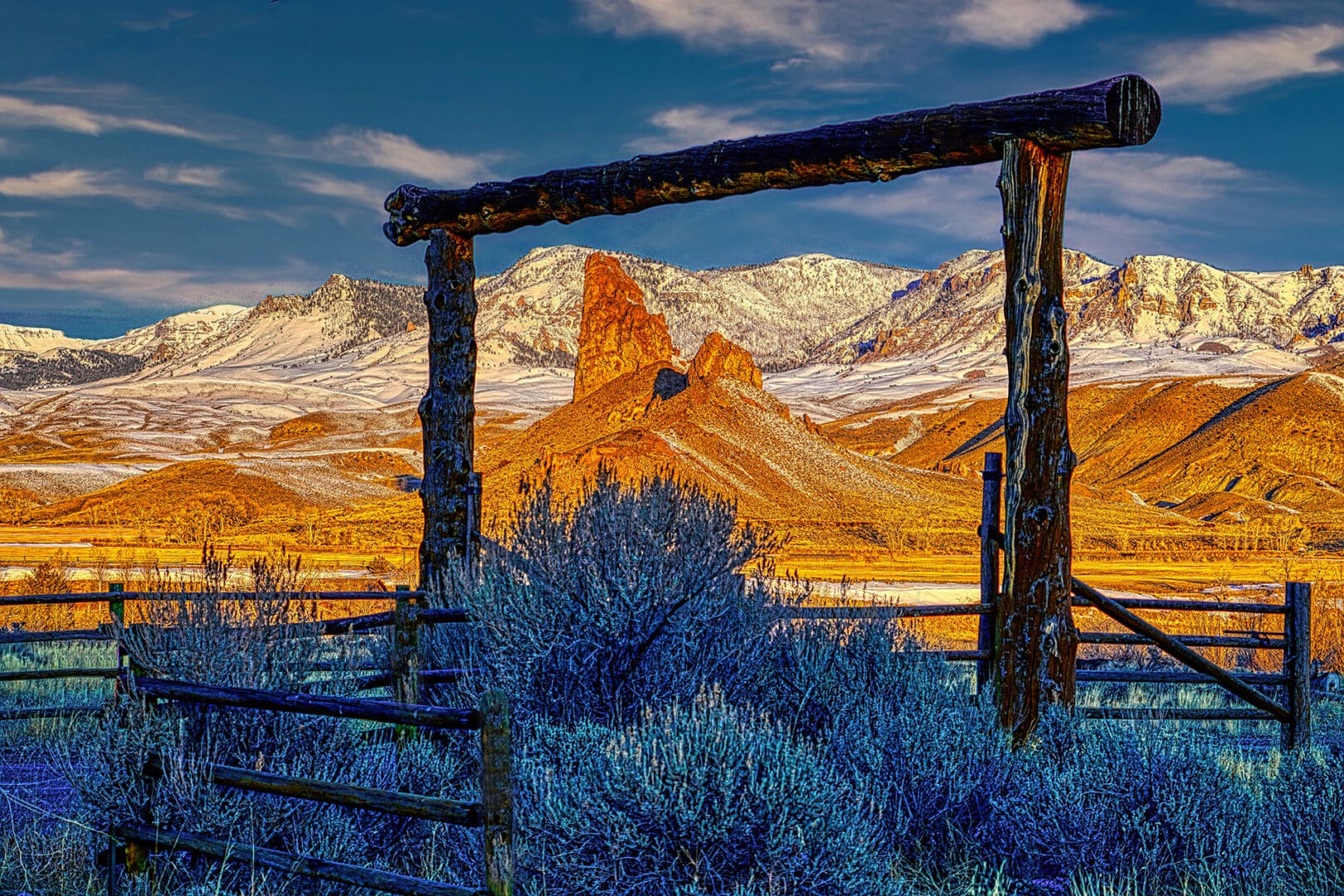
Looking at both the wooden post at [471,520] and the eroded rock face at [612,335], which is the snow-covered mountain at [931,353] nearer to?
the eroded rock face at [612,335]

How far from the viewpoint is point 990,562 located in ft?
22.2

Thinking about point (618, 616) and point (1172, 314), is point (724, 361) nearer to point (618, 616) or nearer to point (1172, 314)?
point (618, 616)

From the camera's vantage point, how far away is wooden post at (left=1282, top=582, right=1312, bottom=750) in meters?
7.84

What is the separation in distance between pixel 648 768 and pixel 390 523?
116 ft

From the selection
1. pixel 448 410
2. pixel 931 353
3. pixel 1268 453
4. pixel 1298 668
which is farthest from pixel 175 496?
pixel 931 353

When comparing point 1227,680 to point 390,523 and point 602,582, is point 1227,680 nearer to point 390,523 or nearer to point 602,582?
point 602,582

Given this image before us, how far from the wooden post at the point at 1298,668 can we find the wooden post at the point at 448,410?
5494mm

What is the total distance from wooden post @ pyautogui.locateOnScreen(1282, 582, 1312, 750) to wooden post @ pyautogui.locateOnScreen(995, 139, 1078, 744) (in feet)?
8.91

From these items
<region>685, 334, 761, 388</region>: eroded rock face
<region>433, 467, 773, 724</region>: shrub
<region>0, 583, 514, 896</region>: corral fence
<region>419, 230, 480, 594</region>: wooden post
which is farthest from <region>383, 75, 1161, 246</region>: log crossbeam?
<region>685, 334, 761, 388</region>: eroded rock face

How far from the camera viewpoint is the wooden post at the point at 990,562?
6.53 meters

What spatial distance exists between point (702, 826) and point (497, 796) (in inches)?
32.8

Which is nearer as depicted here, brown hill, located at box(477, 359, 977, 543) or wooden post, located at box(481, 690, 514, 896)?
wooden post, located at box(481, 690, 514, 896)

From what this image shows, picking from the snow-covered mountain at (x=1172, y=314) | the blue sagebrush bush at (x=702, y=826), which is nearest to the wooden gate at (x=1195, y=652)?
the blue sagebrush bush at (x=702, y=826)

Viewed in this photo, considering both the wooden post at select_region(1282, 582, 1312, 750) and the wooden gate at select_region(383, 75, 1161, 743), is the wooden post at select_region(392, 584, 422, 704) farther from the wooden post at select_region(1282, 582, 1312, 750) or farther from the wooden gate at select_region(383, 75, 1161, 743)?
the wooden post at select_region(1282, 582, 1312, 750)
